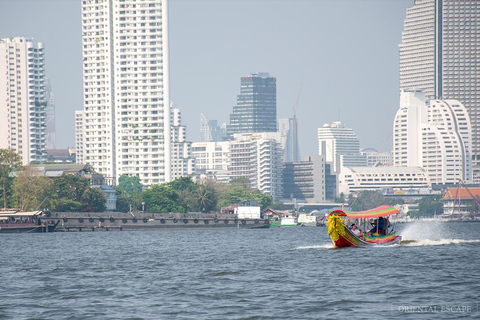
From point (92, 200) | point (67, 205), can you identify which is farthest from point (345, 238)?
point (92, 200)

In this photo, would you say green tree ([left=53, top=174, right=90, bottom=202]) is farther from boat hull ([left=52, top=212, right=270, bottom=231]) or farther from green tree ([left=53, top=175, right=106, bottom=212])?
boat hull ([left=52, top=212, right=270, bottom=231])

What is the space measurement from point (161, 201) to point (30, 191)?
42441 millimetres

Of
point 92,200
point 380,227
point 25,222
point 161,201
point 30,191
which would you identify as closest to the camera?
point 380,227

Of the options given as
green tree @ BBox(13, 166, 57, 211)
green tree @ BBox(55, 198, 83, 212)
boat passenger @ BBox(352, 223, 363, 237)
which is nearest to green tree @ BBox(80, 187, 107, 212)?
green tree @ BBox(55, 198, 83, 212)

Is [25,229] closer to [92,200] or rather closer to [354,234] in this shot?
[92,200]

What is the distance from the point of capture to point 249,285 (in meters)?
49.0

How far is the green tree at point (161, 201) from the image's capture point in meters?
189

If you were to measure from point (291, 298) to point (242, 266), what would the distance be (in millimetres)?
17647

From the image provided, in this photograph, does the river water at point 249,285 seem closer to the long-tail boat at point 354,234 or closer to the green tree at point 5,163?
the long-tail boat at point 354,234

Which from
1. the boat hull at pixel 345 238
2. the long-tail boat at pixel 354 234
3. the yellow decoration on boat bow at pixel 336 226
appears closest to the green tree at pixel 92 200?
the long-tail boat at pixel 354 234

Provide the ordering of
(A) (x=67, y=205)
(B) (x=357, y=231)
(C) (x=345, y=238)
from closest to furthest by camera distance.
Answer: (C) (x=345, y=238) → (B) (x=357, y=231) → (A) (x=67, y=205)

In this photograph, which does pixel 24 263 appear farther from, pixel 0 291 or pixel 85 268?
pixel 0 291

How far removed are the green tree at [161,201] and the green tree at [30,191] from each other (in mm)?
37443

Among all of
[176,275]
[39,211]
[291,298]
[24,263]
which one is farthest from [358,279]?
[39,211]
